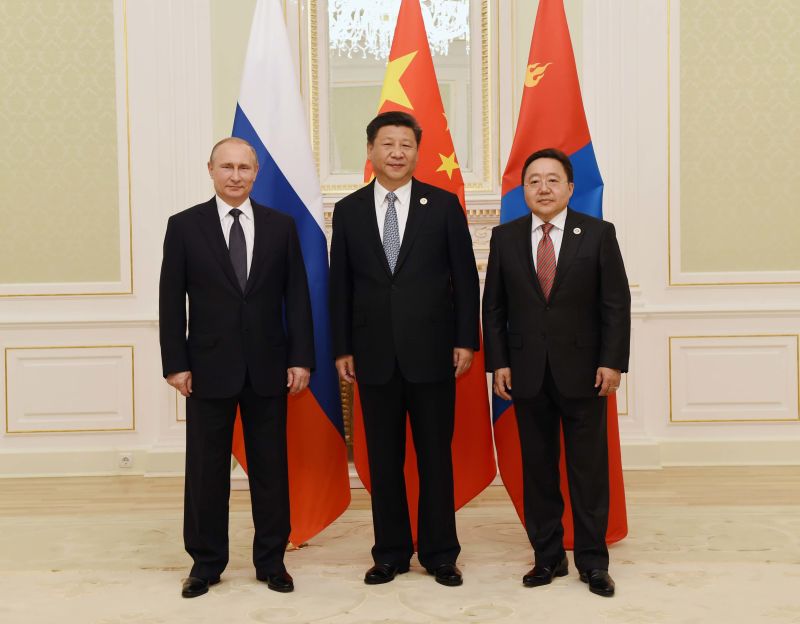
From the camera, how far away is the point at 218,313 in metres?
2.63

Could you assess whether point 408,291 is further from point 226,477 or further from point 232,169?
point 226,477

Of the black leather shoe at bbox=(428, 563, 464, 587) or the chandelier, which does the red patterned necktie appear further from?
the chandelier

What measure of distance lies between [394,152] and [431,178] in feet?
1.95

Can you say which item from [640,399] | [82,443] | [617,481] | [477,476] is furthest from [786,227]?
[82,443]

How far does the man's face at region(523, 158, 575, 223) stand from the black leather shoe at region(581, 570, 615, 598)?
1182 millimetres

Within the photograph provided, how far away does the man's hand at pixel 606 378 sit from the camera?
261 cm

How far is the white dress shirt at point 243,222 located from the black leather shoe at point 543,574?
55.4 inches

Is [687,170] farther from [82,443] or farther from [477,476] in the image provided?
[82,443]

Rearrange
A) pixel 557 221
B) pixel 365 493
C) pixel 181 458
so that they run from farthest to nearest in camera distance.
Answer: pixel 181 458, pixel 365 493, pixel 557 221

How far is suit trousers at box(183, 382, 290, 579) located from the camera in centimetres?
267

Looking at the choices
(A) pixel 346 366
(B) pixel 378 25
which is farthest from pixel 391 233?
(B) pixel 378 25

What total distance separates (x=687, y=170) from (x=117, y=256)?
10.4ft

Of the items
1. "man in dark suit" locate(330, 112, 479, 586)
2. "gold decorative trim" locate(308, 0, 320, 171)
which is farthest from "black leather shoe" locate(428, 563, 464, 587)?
"gold decorative trim" locate(308, 0, 320, 171)

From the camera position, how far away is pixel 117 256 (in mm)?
4422
